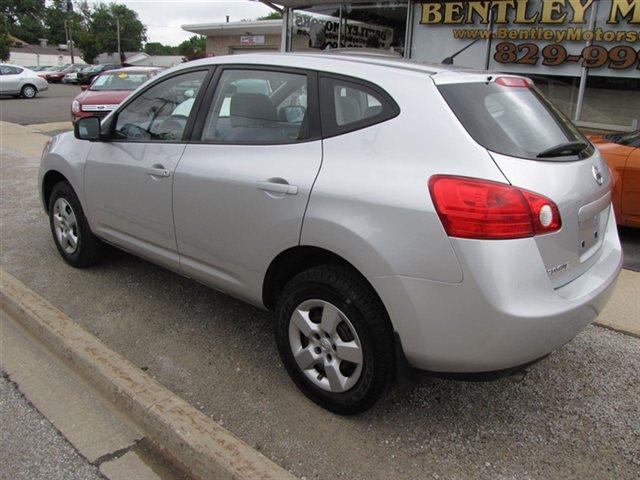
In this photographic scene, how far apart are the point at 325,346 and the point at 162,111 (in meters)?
1.98

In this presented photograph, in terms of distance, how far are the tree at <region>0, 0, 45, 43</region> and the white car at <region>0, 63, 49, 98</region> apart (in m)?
85.3

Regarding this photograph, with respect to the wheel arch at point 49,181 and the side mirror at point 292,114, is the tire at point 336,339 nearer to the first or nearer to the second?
the side mirror at point 292,114

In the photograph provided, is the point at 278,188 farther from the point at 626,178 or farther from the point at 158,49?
the point at 158,49

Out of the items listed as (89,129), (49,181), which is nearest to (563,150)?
(89,129)

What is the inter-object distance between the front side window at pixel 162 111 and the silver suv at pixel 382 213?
0.10ft

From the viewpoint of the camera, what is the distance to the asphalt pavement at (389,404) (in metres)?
2.49

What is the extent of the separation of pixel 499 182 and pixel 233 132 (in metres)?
1.57

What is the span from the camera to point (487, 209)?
7.27 ft

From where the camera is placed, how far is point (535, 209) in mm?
2266

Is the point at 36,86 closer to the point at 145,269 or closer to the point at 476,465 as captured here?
the point at 145,269

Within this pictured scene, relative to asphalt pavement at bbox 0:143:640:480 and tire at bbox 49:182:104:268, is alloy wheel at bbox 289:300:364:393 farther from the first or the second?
tire at bbox 49:182:104:268

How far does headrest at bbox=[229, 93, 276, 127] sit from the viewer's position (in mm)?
3078

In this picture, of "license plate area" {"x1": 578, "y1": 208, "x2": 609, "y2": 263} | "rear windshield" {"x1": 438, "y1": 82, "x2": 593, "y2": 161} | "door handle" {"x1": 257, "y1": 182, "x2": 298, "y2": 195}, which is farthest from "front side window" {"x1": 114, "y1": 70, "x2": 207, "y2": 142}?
"license plate area" {"x1": 578, "y1": 208, "x2": 609, "y2": 263}

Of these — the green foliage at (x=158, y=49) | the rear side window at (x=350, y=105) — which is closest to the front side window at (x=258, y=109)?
the rear side window at (x=350, y=105)
